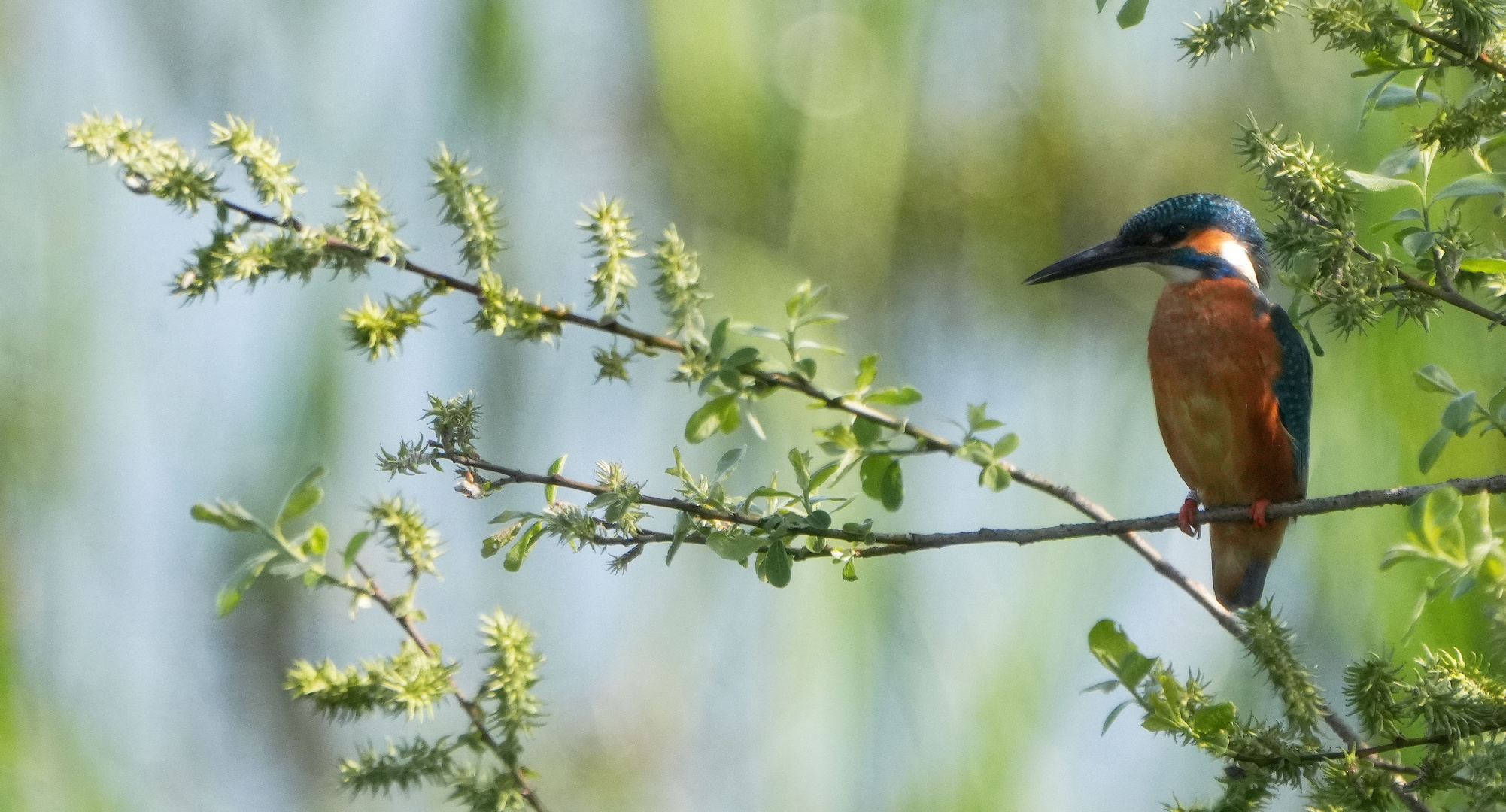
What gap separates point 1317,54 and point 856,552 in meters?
1.33

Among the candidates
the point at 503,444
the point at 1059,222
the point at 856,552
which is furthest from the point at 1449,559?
the point at 1059,222

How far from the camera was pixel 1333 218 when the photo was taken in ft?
2.50

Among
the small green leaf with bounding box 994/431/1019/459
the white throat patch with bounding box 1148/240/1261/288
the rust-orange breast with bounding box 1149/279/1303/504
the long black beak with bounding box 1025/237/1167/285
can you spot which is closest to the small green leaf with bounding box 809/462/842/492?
the small green leaf with bounding box 994/431/1019/459

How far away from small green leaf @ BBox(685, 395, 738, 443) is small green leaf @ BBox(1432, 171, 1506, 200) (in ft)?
1.66

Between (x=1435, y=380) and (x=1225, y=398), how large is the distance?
102 centimetres

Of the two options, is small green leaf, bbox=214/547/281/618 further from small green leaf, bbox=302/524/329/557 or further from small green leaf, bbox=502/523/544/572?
small green leaf, bbox=502/523/544/572

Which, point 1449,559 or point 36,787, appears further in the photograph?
point 36,787

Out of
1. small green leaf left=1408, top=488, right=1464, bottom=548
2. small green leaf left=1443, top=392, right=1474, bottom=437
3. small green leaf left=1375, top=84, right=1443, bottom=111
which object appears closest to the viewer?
small green leaf left=1408, top=488, right=1464, bottom=548

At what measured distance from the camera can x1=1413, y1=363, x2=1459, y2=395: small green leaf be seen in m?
0.72

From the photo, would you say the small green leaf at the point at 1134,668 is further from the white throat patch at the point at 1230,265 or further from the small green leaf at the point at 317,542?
the white throat patch at the point at 1230,265

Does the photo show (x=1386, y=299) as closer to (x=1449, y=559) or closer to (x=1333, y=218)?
(x=1333, y=218)

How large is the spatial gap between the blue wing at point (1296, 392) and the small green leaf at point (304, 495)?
1.40 m

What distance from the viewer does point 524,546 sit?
84cm

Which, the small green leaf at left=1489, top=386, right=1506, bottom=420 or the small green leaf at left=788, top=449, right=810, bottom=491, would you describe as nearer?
the small green leaf at left=1489, top=386, right=1506, bottom=420
